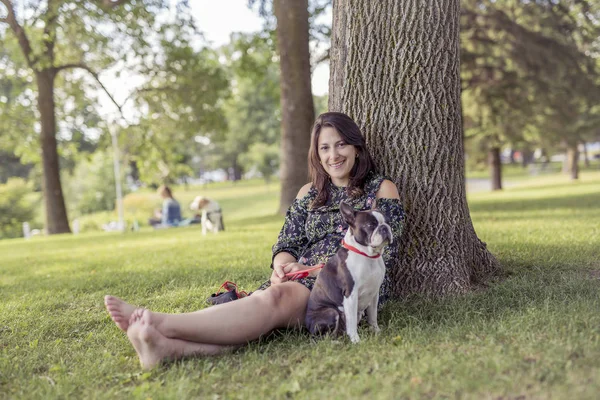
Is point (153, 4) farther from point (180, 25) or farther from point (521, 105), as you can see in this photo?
point (521, 105)

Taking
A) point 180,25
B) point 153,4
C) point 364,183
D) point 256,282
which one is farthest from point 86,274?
point 180,25

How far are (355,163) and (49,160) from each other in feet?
56.9

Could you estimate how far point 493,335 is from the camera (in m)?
3.47

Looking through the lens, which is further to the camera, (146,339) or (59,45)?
(59,45)

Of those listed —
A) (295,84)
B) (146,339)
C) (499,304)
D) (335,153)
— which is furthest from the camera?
(295,84)

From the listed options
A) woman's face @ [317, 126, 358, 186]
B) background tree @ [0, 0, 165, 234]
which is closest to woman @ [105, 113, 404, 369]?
woman's face @ [317, 126, 358, 186]

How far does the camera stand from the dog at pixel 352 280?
11.3 feet

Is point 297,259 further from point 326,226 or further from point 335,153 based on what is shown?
point 335,153

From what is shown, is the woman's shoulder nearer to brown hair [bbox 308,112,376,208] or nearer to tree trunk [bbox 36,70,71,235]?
brown hair [bbox 308,112,376,208]

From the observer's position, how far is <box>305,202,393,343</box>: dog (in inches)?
136

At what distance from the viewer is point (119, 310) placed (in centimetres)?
337

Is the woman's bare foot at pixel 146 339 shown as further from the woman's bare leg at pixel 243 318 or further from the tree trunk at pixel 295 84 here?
the tree trunk at pixel 295 84

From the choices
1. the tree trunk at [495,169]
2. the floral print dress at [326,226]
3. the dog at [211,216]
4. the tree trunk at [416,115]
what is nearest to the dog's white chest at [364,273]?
the floral print dress at [326,226]

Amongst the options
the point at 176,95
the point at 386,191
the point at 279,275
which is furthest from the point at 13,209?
the point at 386,191
